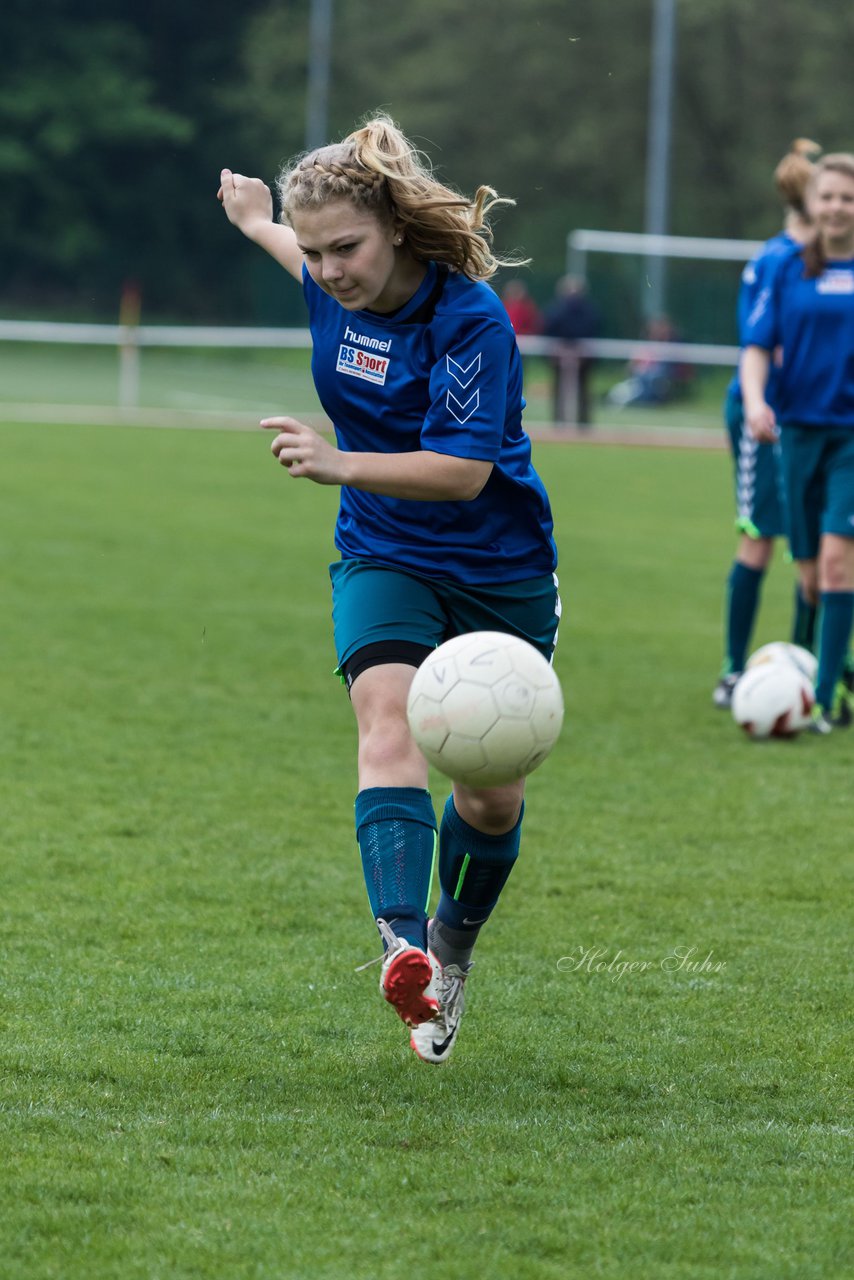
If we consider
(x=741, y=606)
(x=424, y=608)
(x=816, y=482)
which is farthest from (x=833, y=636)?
(x=424, y=608)

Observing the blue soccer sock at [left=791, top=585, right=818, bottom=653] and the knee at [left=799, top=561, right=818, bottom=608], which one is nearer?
the knee at [left=799, top=561, right=818, bottom=608]

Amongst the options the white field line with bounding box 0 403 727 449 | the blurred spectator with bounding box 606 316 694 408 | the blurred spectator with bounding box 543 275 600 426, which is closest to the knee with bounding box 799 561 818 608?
the white field line with bounding box 0 403 727 449

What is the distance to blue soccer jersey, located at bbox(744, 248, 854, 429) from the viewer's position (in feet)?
25.5

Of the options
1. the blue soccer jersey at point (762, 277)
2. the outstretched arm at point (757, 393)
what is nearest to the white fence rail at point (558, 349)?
the blue soccer jersey at point (762, 277)

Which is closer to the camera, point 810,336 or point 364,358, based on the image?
point 364,358

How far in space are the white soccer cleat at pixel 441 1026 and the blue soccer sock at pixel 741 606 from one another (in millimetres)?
4812

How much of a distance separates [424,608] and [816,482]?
427cm

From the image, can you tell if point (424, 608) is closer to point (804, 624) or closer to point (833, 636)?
point (833, 636)

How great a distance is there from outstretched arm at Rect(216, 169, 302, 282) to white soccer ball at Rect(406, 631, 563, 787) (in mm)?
1299

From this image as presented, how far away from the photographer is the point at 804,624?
29.1 ft

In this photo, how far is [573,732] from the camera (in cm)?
798

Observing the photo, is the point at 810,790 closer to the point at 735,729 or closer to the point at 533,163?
the point at 735,729

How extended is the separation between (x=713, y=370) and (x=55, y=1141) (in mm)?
27606

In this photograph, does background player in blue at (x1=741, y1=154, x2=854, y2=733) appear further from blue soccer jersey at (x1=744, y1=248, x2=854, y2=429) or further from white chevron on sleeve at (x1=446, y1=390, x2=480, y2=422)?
white chevron on sleeve at (x1=446, y1=390, x2=480, y2=422)
